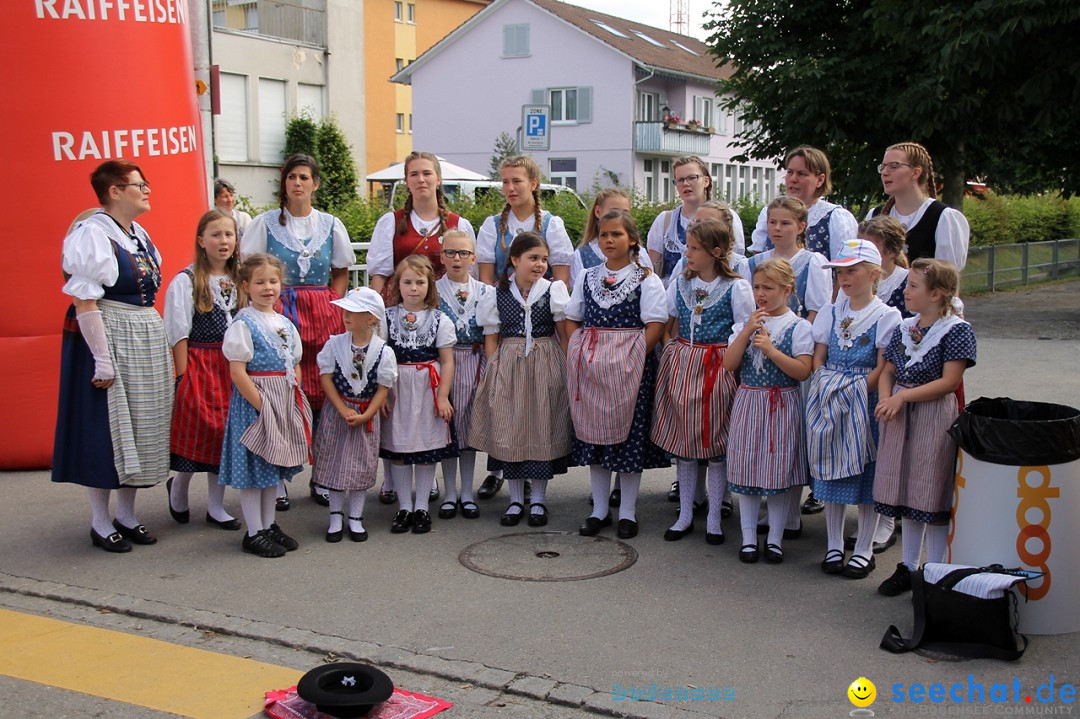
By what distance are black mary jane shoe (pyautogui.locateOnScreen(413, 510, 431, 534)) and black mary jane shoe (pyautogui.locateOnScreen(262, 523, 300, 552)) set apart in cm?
67

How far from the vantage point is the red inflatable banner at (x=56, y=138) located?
7.54 meters

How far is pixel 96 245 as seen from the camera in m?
5.94

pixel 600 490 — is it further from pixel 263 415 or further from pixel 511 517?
pixel 263 415

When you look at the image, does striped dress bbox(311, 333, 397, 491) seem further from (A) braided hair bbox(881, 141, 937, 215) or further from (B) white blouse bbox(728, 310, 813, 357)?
(A) braided hair bbox(881, 141, 937, 215)

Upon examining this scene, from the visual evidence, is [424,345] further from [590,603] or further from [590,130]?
[590,130]

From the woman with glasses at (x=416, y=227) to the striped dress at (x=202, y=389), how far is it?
102 centimetres

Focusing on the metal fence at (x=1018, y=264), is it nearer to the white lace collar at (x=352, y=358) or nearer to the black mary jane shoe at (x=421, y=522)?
the black mary jane shoe at (x=421, y=522)

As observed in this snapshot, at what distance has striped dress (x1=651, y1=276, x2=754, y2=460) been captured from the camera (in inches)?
240


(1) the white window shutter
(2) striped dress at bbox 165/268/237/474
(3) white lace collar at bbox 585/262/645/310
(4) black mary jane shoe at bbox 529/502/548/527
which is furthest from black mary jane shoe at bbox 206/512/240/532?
(1) the white window shutter

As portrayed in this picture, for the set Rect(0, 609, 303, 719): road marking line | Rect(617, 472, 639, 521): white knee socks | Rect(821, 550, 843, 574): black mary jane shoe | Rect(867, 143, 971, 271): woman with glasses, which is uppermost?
Rect(867, 143, 971, 271): woman with glasses

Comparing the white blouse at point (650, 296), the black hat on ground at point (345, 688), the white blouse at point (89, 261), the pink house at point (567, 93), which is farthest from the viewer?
the pink house at point (567, 93)

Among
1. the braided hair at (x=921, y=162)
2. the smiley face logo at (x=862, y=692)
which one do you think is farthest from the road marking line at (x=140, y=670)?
the braided hair at (x=921, y=162)

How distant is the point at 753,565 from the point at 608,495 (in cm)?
102

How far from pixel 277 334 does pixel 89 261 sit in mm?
1011
